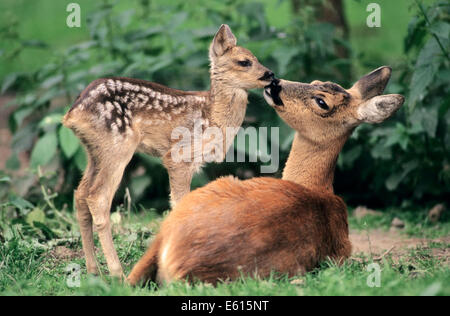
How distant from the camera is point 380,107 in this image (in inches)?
194

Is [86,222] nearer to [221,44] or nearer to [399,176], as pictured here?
[221,44]

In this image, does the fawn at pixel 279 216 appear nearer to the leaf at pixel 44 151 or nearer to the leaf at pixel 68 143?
the leaf at pixel 68 143

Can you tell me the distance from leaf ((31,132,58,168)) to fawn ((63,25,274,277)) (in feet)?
8.93

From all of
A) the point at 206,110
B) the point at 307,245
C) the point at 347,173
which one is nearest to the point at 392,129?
the point at 347,173

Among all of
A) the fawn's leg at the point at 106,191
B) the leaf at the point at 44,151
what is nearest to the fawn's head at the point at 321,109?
the fawn's leg at the point at 106,191

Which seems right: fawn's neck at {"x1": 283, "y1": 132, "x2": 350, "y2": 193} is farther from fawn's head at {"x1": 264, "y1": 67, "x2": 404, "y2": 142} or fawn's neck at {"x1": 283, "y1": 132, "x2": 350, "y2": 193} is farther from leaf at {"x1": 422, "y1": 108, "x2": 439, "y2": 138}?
leaf at {"x1": 422, "y1": 108, "x2": 439, "y2": 138}

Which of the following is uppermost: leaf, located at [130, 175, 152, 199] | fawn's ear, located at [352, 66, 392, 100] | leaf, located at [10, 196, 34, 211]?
fawn's ear, located at [352, 66, 392, 100]

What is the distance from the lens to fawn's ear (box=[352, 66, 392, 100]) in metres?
5.37

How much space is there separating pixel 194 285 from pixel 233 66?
2.23 meters

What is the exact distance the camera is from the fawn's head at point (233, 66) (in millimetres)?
5617

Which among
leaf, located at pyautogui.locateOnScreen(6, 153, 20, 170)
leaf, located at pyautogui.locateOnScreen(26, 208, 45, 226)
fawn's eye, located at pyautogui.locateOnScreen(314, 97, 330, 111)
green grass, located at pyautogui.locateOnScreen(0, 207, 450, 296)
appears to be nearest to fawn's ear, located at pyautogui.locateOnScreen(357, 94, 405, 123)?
fawn's eye, located at pyautogui.locateOnScreen(314, 97, 330, 111)

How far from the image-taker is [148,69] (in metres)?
8.31

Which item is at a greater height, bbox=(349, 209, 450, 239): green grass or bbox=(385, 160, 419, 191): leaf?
bbox=(385, 160, 419, 191): leaf
